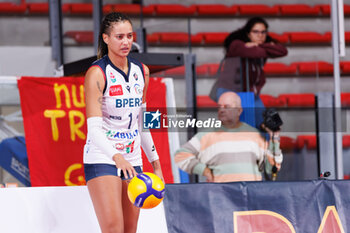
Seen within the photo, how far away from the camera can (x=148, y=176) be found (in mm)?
3633

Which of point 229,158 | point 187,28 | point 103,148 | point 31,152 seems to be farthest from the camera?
point 187,28

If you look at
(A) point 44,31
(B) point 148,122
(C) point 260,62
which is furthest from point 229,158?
(A) point 44,31

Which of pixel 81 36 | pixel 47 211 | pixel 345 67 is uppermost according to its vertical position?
pixel 81 36

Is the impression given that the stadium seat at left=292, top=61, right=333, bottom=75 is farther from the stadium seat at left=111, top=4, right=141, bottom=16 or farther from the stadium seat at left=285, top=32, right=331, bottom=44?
the stadium seat at left=285, top=32, right=331, bottom=44

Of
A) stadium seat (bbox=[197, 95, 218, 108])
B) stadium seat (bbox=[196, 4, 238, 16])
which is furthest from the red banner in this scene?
stadium seat (bbox=[196, 4, 238, 16])

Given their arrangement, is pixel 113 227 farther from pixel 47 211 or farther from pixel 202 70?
pixel 202 70

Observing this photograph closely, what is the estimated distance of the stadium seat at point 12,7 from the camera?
30.5 ft

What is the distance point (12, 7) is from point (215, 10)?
377 centimetres

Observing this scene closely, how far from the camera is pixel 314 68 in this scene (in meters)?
6.75

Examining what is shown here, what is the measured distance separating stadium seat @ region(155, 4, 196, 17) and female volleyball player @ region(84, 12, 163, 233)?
735 centimetres

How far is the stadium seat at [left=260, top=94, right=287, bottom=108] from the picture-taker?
252 inches

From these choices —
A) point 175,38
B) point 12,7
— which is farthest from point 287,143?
point 12,7

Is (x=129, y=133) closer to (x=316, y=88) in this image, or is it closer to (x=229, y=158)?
(x=229, y=158)

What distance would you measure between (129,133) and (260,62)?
3.14 m
